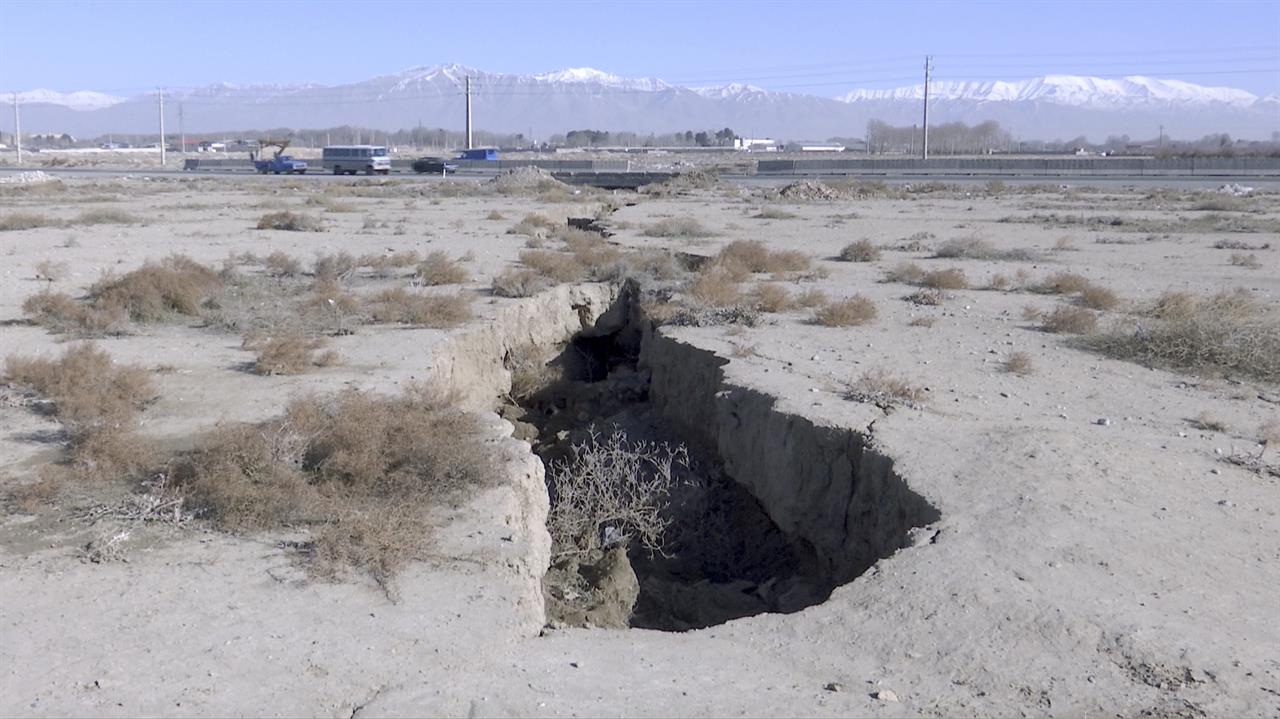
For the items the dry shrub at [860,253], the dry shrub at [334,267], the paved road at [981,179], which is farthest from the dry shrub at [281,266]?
the paved road at [981,179]

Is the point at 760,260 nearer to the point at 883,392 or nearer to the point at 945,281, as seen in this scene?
the point at 945,281

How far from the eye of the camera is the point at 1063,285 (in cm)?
1781

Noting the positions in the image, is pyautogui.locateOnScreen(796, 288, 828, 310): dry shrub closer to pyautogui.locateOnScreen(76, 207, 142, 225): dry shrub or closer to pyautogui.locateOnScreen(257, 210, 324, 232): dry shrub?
pyautogui.locateOnScreen(257, 210, 324, 232): dry shrub

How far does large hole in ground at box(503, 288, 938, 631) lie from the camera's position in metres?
8.44

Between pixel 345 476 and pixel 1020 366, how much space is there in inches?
287

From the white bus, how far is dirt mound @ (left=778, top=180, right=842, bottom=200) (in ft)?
110

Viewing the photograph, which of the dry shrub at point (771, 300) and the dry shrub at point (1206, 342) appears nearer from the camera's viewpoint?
the dry shrub at point (1206, 342)

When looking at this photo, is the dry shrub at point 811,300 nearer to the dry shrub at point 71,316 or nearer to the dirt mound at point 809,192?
the dry shrub at point 71,316

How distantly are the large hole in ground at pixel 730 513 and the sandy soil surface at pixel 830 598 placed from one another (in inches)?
12.6

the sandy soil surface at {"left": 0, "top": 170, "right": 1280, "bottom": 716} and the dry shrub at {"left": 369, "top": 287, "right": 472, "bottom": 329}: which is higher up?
the dry shrub at {"left": 369, "top": 287, "right": 472, "bottom": 329}

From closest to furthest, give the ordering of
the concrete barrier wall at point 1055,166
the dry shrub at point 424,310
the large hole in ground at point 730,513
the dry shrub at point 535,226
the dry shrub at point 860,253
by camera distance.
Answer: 1. the large hole in ground at point 730,513
2. the dry shrub at point 424,310
3. the dry shrub at point 860,253
4. the dry shrub at point 535,226
5. the concrete barrier wall at point 1055,166

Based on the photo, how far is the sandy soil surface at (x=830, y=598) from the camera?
556 cm

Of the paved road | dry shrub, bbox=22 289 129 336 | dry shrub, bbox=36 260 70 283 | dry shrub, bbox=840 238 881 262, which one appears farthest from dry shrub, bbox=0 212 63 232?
the paved road

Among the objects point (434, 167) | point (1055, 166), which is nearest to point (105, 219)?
point (434, 167)
